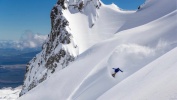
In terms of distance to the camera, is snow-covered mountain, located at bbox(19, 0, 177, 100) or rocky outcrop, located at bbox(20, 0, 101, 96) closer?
snow-covered mountain, located at bbox(19, 0, 177, 100)

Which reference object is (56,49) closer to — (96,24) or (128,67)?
(96,24)

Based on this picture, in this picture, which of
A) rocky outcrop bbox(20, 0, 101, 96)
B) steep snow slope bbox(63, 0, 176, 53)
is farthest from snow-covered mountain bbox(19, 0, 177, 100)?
steep snow slope bbox(63, 0, 176, 53)

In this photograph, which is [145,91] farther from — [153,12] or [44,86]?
[153,12]

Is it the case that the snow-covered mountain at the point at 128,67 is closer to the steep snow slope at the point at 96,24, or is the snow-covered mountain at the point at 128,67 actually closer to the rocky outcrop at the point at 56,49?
the rocky outcrop at the point at 56,49

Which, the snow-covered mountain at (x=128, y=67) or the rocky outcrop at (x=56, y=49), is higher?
the rocky outcrop at (x=56, y=49)

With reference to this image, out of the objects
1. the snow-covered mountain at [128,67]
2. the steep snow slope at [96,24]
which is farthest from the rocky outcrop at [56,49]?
the snow-covered mountain at [128,67]

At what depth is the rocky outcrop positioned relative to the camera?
110 metres

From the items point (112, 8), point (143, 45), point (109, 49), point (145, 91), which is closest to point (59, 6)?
point (112, 8)

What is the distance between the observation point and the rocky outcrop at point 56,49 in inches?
4350

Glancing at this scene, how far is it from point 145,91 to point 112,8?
11354 centimetres

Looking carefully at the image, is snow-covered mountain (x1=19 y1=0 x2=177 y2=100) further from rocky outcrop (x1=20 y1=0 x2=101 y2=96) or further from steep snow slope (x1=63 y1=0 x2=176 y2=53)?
steep snow slope (x1=63 y1=0 x2=176 y2=53)

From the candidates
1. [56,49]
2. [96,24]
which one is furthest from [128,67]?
[96,24]

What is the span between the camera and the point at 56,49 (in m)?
120

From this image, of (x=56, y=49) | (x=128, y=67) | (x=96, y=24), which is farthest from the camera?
(x=96, y=24)
